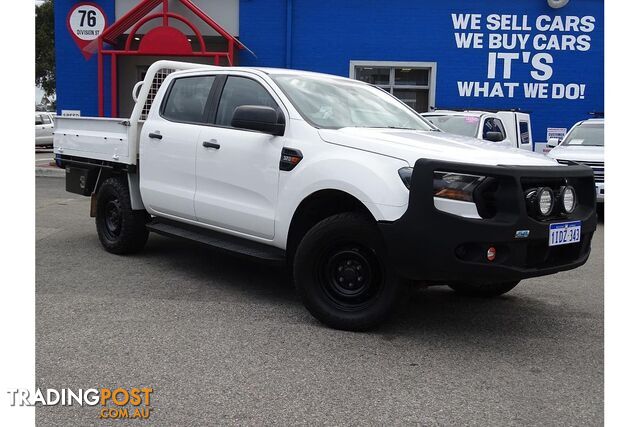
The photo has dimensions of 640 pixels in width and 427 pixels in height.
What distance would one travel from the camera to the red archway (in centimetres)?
1513

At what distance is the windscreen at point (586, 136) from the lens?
37.9 feet

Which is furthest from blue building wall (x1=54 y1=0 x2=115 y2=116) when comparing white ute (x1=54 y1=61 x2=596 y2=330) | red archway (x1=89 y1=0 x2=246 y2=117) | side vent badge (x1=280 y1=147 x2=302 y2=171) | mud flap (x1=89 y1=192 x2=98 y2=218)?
side vent badge (x1=280 y1=147 x2=302 y2=171)

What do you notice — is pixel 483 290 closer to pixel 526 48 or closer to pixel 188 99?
pixel 188 99

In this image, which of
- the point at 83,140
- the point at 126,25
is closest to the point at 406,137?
the point at 83,140

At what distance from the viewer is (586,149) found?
1115 centimetres

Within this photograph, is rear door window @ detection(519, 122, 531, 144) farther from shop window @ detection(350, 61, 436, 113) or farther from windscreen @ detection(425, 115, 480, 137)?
shop window @ detection(350, 61, 436, 113)

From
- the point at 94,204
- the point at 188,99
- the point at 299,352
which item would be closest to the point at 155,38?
the point at 94,204

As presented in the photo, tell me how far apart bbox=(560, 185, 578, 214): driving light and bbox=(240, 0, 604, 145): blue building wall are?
1254 centimetres

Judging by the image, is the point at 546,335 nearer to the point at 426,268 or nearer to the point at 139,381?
the point at 426,268

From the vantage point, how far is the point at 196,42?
17.4 meters

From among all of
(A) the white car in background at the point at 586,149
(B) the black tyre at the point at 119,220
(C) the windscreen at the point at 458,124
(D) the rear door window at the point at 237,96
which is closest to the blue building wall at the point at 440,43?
(A) the white car in background at the point at 586,149

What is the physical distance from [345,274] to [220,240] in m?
1.44

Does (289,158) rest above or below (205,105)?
below

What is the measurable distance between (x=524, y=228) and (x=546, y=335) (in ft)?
3.75
